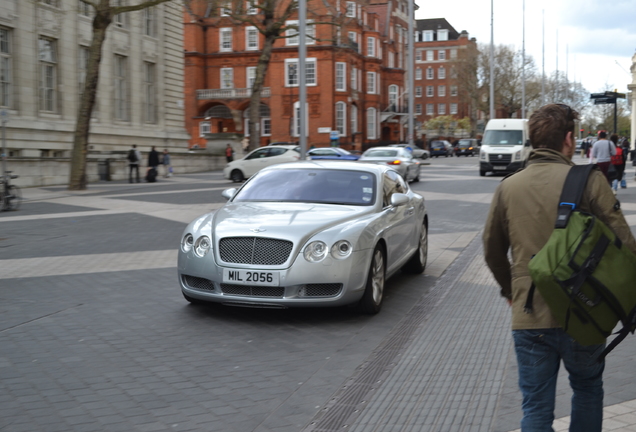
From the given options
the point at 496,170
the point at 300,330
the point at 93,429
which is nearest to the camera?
the point at 93,429

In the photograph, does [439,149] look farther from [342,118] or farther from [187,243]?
[187,243]

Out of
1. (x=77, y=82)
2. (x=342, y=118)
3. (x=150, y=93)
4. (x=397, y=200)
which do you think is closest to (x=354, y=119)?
(x=342, y=118)

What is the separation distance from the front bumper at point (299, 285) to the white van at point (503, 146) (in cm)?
2772

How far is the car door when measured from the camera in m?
8.09

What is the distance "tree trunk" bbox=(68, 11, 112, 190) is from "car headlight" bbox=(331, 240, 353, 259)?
64.6ft

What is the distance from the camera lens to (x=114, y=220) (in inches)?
647

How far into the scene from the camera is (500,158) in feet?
112

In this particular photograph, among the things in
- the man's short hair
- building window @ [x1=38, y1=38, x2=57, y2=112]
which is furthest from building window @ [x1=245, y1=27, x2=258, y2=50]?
the man's short hair

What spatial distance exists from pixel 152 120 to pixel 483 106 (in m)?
56.0

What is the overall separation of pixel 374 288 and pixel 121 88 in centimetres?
3565

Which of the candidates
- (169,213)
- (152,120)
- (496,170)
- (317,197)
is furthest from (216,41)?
(317,197)

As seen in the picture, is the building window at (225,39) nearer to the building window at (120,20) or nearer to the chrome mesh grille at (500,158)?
the building window at (120,20)

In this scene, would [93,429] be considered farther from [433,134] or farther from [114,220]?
[433,134]

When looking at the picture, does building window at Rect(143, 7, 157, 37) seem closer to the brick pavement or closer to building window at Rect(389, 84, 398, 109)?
Answer: the brick pavement
